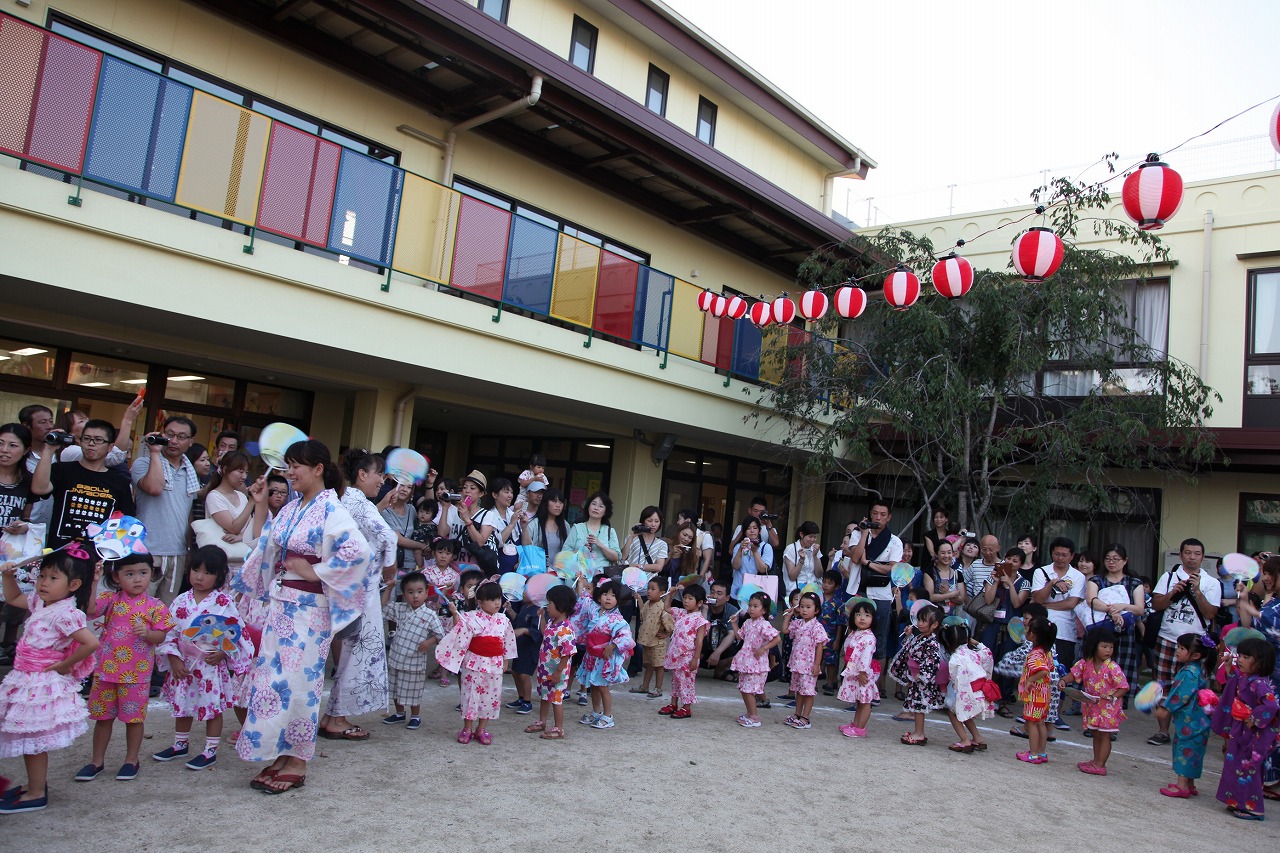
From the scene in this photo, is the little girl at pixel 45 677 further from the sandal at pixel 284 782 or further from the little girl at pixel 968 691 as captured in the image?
the little girl at pixel 968 691

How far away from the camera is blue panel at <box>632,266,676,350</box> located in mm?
10898

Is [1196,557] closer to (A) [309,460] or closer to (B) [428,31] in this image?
(A) [309,460]

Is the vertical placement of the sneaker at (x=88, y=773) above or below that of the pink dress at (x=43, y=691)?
below

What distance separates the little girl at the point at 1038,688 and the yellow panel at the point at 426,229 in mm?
6269

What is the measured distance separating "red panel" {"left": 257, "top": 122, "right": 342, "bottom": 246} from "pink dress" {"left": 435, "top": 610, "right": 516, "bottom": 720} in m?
3.94

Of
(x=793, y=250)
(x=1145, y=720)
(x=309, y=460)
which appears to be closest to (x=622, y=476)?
(x=793, y=250)

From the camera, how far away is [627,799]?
4.71 metres

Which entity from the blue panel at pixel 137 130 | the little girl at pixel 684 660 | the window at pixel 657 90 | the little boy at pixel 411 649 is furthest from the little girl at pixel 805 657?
the window at pixel 657 90

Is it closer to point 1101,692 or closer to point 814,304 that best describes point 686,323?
point 814,304

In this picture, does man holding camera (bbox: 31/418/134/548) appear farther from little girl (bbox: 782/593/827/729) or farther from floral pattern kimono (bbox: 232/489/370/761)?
little girl (bbox: 782/593/827/729)

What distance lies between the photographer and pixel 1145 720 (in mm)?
9078

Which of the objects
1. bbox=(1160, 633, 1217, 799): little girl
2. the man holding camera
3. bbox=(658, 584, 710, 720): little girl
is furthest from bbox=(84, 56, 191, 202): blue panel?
bbox=(1160, 633, 1217, 799): little girl

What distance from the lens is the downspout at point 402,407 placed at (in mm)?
9977

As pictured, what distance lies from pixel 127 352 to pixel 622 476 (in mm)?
6455
